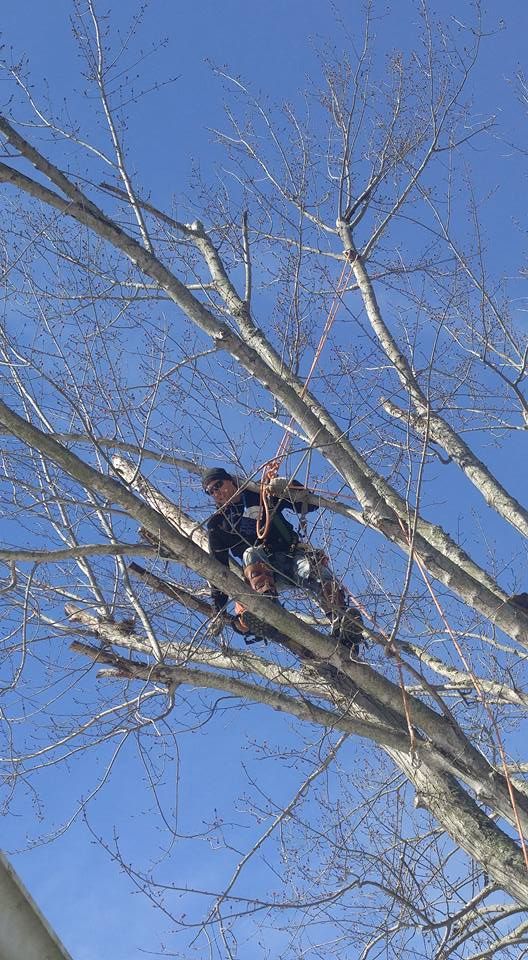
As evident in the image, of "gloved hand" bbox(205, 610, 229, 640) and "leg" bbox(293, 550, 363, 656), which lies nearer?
"leg" bbox(293, 550, 363, 656)

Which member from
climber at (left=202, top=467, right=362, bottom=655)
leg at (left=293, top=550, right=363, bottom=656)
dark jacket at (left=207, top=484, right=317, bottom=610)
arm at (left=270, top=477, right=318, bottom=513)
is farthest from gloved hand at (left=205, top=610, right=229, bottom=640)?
arm at (left=270, top=477, right=318, bottom=513)

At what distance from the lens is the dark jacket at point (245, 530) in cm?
610

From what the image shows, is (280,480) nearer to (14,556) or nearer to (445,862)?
(14,556)

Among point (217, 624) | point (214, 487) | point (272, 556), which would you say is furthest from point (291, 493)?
point (217, 624)

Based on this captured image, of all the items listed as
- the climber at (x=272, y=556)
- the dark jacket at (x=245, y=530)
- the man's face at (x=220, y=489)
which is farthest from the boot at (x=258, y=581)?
the man's face at (x=220, y=489)

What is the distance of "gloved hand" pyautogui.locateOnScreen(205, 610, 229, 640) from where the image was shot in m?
5.69

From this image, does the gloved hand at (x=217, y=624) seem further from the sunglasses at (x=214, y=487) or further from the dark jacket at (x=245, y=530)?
the sunglasses at (x=214, y=487)

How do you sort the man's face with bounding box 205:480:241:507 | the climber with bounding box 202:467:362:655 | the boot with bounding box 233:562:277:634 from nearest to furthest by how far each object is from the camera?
the boot with bounding box 233:562:277:634, the climber with bounding box 202:467:362:655, the man's face with bounding box 205:480:241:507

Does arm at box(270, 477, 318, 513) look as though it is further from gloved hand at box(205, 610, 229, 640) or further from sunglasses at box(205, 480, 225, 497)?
gloved hand at box(205, 610, 229, 640)

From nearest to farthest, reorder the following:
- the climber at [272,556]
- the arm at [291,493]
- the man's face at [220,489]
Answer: the climber at [272,556] → the arm at [291,493] → the man's face at [220,489]

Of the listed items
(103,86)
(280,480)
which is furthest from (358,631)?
(103,86)

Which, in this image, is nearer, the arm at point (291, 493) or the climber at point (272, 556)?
the climber at point (272, 556)

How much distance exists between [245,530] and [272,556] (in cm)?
29

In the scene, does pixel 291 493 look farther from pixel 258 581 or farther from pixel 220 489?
pixel 258 581
